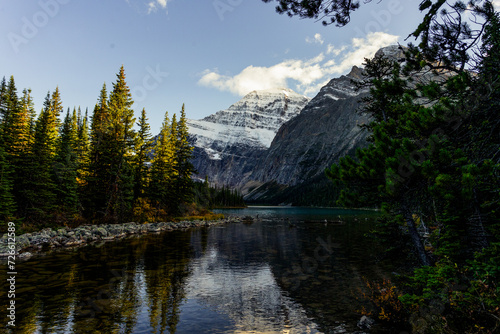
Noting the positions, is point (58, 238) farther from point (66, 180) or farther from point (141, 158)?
point (141, 158)

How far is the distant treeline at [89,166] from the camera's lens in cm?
2927

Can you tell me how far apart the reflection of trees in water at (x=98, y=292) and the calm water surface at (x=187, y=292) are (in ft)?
0.11

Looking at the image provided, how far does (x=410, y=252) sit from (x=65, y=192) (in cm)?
3564

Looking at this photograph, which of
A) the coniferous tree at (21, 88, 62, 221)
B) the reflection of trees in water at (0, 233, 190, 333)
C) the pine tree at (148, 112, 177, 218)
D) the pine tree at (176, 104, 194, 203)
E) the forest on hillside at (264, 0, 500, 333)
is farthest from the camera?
the pine tree at (176, 104, 194, 203)

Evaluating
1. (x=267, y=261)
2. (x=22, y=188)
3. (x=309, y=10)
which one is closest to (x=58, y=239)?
(x=22, y=188)

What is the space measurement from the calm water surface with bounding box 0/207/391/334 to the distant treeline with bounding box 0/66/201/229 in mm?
12660

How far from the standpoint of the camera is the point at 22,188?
29.2m

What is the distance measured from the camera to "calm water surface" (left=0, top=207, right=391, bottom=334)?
929 centimetres

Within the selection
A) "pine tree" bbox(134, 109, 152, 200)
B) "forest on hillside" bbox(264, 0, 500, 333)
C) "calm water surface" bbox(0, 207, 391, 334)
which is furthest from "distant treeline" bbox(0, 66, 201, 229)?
"forest on hillside" bbox(264, 0, 500, 333)

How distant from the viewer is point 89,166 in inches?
1491

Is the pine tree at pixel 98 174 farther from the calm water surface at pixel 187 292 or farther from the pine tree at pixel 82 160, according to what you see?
the calm water surface at pixel 187 292

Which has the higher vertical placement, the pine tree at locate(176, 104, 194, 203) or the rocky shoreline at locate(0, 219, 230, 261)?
the pine tree at locate(176, 104, 194, 203)

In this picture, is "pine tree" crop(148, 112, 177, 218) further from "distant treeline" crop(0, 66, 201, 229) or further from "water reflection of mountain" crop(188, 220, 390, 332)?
"water reflection of mountain" crop(188, 220, 390, 332)

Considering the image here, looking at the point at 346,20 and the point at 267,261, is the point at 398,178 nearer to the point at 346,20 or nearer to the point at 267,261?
the point at 346,20
